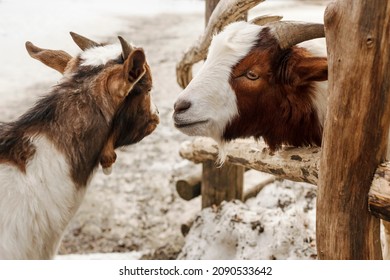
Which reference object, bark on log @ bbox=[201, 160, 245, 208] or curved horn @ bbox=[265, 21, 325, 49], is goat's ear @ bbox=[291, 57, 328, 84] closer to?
curved horn @ bbox=[265, 21, 325, 49]

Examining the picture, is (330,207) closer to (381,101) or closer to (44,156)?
(381,101)

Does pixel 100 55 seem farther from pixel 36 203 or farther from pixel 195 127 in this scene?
pixel 36 203

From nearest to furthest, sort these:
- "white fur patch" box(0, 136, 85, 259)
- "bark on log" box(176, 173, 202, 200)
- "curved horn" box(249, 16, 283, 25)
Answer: "white fur patch" box(0, 136, 85, 259), "curved horn" box(249, 16, 283, 25), "bark on log" box(176, 173, 202, 200)

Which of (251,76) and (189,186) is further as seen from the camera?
(189,186)

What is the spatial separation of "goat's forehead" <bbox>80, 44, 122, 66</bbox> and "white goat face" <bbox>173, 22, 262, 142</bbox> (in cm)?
41

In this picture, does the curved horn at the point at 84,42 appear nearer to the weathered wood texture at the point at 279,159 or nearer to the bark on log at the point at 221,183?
the weathered wood texture at the point at 279,159

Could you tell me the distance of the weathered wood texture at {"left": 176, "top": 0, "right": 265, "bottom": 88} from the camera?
3052 mm

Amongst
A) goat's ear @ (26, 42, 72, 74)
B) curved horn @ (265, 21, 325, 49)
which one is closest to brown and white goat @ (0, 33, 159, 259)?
goat's ear @ (26, 42, 72, 74)

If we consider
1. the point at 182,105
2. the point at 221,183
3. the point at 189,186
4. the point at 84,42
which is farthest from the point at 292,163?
the point at 189,186

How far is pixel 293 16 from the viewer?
3.84 metres

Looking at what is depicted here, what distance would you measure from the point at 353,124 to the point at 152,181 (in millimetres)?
4473

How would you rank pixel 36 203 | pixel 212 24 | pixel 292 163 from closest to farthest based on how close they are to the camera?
pixel 36 203 < pixel 292 163 < pixel 212 24

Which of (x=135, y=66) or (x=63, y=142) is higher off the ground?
(x=135, y=66)

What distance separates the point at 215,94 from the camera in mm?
2578
